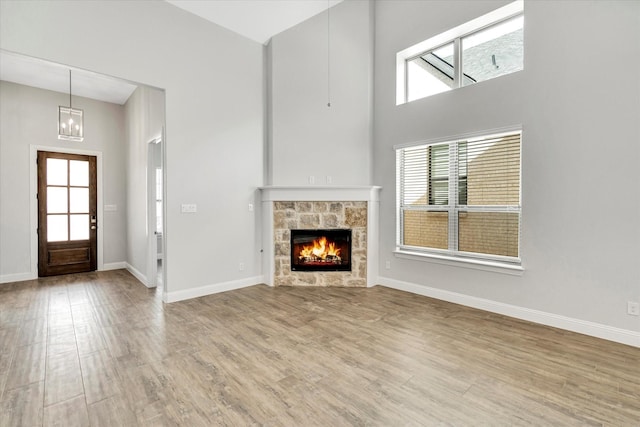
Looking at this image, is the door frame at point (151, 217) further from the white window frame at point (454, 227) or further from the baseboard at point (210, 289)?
the white window frame at point (454, 227)

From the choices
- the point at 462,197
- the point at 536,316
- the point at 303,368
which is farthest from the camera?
the point at 462,197

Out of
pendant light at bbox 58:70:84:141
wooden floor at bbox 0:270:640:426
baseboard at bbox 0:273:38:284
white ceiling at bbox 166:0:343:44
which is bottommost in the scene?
wooden floor at bbox 0:270:640:426

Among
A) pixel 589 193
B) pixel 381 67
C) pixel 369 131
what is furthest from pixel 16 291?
pixel 589 193

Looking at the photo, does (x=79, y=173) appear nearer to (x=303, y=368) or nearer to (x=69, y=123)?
(x=69, y=123)

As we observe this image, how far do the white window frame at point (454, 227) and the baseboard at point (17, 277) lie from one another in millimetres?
6392

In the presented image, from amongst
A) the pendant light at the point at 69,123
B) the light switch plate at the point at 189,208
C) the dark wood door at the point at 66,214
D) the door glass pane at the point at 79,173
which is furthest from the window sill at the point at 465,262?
the door glass pane at the point at 79,173

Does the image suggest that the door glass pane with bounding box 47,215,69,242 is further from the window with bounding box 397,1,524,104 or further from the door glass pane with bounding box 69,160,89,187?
the window with bounding box 397,1,524,104

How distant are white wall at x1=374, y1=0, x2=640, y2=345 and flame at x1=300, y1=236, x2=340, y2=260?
1.89 metres

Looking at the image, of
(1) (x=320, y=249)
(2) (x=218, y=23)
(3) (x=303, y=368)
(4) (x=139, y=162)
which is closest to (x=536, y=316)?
(3) (x=303, y=368)

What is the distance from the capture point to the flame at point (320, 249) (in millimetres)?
4973

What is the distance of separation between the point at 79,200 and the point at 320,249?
4930mm

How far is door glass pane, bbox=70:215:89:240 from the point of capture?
5922 millimetres

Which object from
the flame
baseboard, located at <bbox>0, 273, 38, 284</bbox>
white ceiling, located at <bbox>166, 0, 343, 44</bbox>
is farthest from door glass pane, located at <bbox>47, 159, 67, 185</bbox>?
the flame

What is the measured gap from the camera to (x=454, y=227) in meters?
4.15
